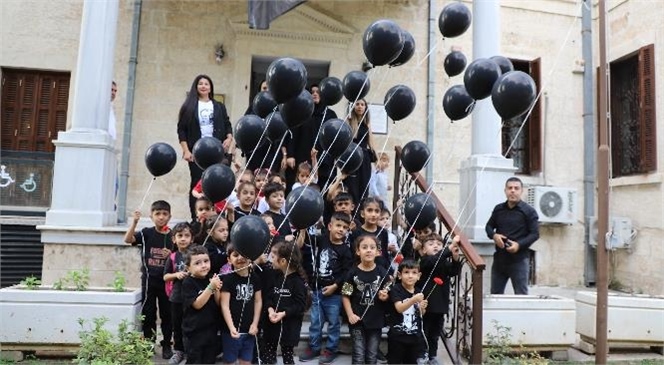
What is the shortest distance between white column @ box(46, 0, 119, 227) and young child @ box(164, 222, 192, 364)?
1.76 metres

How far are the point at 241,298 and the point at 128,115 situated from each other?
4.77 m

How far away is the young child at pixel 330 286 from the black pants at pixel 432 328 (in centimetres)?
72

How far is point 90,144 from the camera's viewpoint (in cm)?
530

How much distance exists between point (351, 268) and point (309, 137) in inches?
80.6

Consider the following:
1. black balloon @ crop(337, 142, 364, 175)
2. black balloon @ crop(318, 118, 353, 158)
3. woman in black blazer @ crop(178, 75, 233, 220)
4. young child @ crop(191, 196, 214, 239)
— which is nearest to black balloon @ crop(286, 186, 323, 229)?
black balloon @ crop(318, 118, 353, 158)

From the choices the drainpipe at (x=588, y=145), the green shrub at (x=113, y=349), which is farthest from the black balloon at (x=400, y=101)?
the drainpipe at (x=588, y=145)

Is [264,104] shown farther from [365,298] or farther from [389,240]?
[365,298]

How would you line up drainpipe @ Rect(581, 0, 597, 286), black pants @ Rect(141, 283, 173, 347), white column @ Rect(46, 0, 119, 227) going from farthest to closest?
drainpipe @ Rect(581, 0, 597, 286)
white column @ Rect(46, 0, 119, 227)
black pants @ Rect(141, 283, 173, 347)

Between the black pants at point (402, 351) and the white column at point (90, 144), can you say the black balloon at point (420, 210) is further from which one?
the white column at point (90, 144)

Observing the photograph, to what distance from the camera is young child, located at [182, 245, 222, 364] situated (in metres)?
3.42

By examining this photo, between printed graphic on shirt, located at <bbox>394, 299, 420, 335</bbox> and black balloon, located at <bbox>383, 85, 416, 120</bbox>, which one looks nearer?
printed graphic on shirt, located at <bbox>394, 299, 420, 335</bbox>

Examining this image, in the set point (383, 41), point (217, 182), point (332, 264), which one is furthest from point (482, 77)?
point (217, 182)

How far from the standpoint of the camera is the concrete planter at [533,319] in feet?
15.2

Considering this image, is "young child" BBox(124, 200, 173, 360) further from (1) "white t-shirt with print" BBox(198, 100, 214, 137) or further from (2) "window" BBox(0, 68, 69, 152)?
(2) "window" BBox(0, 68, 69, 152)
